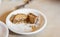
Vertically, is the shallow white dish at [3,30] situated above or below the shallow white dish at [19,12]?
below

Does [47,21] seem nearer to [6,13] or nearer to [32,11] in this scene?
[32,11]

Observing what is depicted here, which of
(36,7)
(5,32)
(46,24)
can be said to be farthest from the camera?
(36,7)

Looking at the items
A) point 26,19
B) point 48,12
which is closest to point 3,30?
point 26,19

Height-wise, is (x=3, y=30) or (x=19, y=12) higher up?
(x=19, y=12)

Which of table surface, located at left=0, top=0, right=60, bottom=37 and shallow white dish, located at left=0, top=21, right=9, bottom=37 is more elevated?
table surface, located at left=0, top=0, right=60, bottom=37

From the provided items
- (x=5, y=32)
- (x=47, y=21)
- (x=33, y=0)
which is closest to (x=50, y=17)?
(x=47, y=21)

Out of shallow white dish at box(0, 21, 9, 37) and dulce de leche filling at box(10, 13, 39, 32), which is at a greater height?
dulce de leche filling at box(10, 13, 39, 32)

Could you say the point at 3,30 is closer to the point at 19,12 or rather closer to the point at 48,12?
the point at 19,12

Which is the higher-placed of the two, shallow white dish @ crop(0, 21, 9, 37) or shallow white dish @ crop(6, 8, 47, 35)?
shallow white dish @ crop(6, 8, 47, 35)
